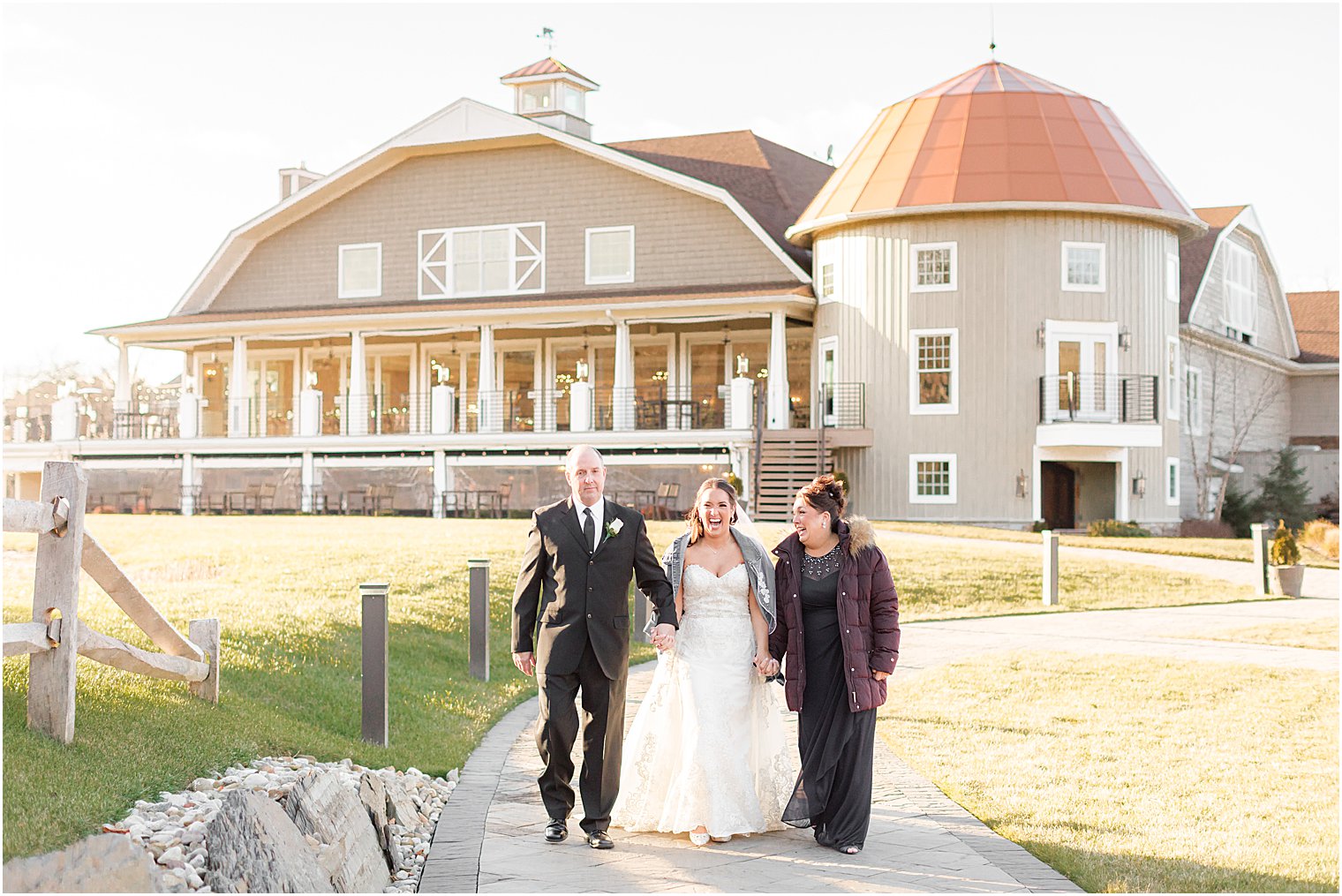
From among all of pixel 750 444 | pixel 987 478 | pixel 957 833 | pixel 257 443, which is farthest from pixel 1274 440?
pixel 957 833

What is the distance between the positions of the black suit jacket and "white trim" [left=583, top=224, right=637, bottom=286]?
24.6 metres

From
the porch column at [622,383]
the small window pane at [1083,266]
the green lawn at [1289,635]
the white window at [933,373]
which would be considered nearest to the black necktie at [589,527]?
the green lawn at [1289,635]

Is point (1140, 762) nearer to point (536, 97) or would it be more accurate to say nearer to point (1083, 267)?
point (1083, 267)

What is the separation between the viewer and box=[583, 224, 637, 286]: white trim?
31797mm

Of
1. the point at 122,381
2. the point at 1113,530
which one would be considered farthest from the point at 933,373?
the point at 122,381

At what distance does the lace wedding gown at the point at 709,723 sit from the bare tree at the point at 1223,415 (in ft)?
91.7

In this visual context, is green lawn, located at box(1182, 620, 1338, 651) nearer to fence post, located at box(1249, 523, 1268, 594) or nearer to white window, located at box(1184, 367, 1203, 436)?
fence post, located at box(1249, 523, 1268, 594)

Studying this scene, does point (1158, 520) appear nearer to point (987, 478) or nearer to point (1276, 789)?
point (987, 478)

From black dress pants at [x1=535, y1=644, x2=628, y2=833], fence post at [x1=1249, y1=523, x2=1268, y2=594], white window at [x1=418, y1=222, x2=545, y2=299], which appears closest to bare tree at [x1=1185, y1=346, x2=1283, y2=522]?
fence post at [x1=1249, y1=523, x2=1268, y2=594]

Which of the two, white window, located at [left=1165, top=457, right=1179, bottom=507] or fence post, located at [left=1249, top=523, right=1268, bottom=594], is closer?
fence post, located at [left=1249, top=523, right=1268, bottom=594]

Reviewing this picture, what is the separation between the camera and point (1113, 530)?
90.4ft

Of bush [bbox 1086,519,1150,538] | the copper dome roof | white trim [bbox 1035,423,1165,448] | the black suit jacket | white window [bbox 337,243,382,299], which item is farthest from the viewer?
white window [bbox 337,243,382,299]

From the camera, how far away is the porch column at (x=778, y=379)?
95.6 feet

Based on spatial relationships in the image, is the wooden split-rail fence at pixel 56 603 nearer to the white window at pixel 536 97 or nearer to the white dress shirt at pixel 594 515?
the white dress shirt at pixel 594 515
